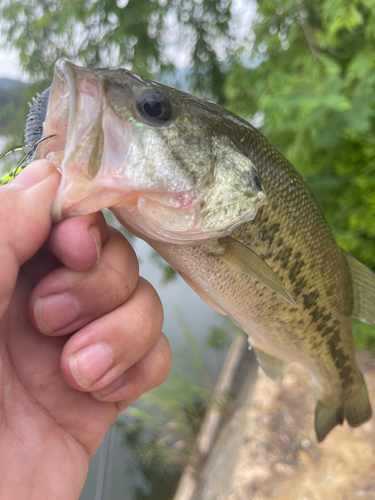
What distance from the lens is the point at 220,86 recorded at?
3461 millimetres

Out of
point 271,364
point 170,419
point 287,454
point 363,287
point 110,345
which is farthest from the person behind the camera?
point 170,419

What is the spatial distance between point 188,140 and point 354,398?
3.74 ft

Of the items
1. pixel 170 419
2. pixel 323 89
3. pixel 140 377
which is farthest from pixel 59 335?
pixel 170 419

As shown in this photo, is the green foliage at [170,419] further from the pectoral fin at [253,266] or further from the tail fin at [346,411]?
the pectoral fin at [253,266]

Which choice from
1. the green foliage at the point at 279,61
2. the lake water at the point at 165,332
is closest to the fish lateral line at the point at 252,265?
the green foliage at the point at 279,61

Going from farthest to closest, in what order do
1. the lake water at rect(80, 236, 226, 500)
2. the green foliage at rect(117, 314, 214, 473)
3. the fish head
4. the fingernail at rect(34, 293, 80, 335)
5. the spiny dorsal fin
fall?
the green foliage at rect(117, 314, 214, 473), the lake water at rect(80, 236, 226, 500), the spiny dorsal fin, the fingernail at rect(34, 293, 80, 335), the fish head

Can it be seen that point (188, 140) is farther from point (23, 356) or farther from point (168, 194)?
point (23, 356)

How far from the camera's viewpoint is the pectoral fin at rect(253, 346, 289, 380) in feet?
4.09

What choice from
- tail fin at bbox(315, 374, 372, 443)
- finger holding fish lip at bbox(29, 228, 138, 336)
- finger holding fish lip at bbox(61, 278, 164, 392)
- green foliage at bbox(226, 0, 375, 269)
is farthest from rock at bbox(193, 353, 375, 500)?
finger holding fish lip at bbox(29, 228, 138, 336)

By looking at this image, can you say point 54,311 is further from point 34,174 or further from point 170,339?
point 170,339

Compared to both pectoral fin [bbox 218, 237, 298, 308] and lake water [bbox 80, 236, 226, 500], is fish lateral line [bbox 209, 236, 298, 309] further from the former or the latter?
lake water [bbox 80, 236, 226, 500]

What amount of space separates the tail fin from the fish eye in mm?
1170

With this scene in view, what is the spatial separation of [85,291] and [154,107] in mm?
388

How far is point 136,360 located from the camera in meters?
0.77
